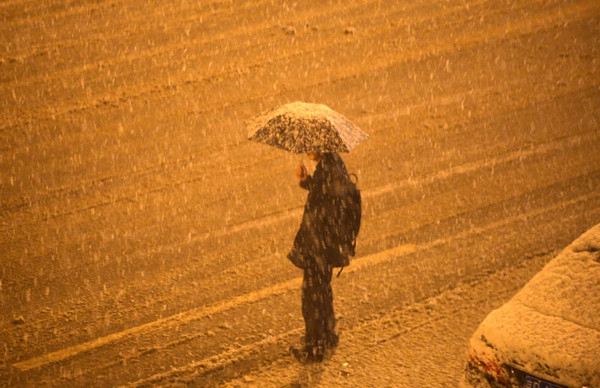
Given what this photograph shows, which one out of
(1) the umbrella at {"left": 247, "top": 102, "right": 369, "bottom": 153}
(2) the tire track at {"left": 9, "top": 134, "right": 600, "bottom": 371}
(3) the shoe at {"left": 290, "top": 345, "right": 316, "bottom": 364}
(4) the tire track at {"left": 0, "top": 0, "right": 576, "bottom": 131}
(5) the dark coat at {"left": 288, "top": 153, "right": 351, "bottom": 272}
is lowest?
(3) the shoe at {"left": 290, "top": 345, "right": 316, "bottom": 364}

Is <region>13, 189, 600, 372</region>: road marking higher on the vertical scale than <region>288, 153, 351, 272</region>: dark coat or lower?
lower

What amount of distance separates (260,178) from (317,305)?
10.7 feet

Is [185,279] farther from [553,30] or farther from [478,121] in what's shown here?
[553,30]

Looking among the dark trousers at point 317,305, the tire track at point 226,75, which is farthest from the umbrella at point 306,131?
the tire track at point 226,75

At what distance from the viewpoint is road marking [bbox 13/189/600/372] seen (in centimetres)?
564

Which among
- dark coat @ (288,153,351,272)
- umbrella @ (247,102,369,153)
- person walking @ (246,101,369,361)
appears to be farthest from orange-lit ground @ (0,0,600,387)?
umbrella @ (247,102,369,153)

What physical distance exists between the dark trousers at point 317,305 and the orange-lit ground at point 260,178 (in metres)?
0.26

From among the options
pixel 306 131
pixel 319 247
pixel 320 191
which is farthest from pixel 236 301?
pixel 306 131

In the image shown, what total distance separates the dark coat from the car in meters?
1.58

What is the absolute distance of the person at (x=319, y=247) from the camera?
497cm

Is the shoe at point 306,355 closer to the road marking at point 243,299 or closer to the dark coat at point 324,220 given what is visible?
the dark coat at point 324,220

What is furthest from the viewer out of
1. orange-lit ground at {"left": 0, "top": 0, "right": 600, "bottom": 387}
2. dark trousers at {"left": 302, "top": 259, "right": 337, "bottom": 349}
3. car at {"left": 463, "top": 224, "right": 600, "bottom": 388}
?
orange-lit ground at {"left": 0, "top": 0, "right": 600, "bottom": 387}

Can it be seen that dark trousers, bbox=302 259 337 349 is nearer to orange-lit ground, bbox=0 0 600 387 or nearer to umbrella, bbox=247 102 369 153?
orange-lit ground, bbox=0 0 600 387

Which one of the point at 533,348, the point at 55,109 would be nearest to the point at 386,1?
the point at 55,109
